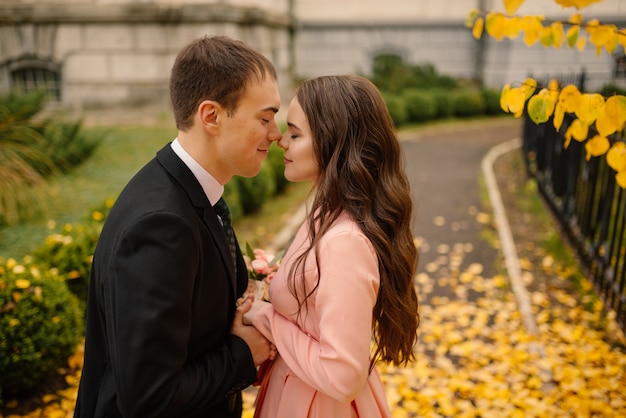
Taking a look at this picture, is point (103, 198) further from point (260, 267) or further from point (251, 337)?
point (251, 337)

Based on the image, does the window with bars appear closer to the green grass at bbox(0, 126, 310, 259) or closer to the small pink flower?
the green grass at bbox(0, 126, 310, 259)

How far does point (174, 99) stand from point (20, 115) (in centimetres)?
703

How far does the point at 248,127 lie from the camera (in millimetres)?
2004

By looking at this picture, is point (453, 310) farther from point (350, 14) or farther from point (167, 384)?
point (350, 14)

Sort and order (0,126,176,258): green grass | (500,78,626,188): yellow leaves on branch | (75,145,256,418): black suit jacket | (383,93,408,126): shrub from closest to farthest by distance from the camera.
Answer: (75,145,256,418): black suit jacket < (500,78,626,188): yellow leaves on branch < (0,126,176,258): green grass < (383,93,408,126): shrub

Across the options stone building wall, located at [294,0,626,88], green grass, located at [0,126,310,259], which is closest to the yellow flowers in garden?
green grass, located at [0,126,310,259]

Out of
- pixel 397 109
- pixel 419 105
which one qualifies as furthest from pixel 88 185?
pixel 419 105

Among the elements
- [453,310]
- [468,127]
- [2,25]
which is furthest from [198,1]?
[453,310]

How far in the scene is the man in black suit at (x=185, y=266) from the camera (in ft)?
5.41

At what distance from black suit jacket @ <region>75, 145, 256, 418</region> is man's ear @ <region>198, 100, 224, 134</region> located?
162 millimetres

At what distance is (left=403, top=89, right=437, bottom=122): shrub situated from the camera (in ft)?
57.8

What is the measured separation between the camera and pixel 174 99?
2004 mm

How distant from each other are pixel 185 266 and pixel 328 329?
21.7 inches

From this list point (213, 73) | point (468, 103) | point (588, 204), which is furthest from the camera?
point (468, 103)
